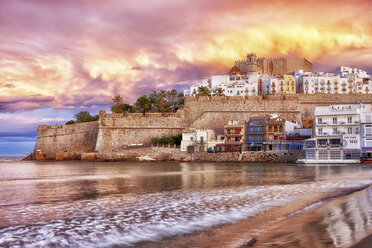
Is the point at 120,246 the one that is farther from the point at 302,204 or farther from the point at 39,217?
the point at 302,204

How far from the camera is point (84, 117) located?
78.2 m

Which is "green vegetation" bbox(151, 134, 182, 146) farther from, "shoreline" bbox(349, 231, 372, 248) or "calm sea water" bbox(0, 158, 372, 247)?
"shoreline" bbox(349, 231, 372, 248)

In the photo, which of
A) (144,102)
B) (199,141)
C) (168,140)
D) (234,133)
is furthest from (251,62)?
(199,141)

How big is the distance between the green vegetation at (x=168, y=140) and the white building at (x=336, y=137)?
2084 centimetres

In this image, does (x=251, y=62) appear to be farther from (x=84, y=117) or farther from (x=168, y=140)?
(x=168, y=140)

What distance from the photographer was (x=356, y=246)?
5191 millimetres

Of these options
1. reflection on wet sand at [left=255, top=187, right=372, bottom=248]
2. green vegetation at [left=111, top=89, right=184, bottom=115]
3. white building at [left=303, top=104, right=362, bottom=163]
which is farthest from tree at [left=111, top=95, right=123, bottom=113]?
reflection on wet sand at [left=255, top=187, right=372, bottom=248]

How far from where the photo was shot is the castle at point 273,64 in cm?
9459

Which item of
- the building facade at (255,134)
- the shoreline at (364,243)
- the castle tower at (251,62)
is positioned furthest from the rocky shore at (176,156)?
the castle tower at (251,62)

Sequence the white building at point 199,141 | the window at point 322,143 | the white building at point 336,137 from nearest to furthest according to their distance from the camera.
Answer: the white building at point 336,137 < the window at point 322,143 < the white building at point 199,141

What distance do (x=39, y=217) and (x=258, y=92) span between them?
72.7 metres

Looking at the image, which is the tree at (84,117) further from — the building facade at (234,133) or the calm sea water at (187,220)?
the calm sea water at (187,220)

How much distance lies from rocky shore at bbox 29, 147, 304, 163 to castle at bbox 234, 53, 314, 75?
1931 inches

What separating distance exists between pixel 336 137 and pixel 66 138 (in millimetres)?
48277
